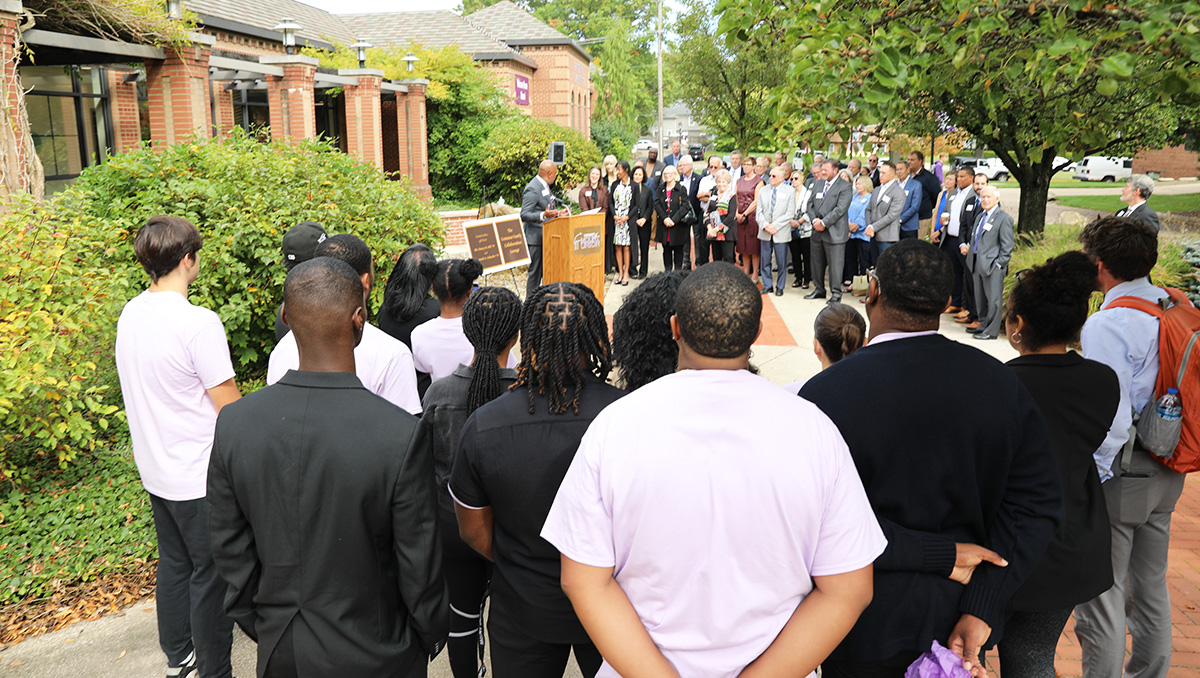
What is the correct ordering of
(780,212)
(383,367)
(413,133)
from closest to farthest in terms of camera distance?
(383,367) → (780,212) → (413,133)

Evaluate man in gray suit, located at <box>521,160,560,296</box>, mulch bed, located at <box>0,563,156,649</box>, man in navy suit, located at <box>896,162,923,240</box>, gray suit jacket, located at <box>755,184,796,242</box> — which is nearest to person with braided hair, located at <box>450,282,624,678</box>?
mulch bed, located at <box>0,563,156,649</box>

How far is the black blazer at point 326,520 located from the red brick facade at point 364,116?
67.9ft

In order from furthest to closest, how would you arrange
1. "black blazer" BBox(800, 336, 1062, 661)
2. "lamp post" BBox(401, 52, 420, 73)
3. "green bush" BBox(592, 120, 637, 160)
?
"green bush" BBox(592, 120, 637, 160)
"lamp post" BBox(401, 52, 420, 73)
"black blazer" BBox(800, 336, 1062, 661)

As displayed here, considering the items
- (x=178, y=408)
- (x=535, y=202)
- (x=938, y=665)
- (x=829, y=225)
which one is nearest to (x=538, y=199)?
(x=535, y=202)

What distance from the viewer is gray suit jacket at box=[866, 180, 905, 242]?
36.8ft

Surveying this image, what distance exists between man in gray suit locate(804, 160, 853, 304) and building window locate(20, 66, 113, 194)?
503 inches

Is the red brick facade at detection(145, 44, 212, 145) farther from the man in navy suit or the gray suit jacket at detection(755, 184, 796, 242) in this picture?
the man in navy suit

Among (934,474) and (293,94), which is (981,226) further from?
(293,94)

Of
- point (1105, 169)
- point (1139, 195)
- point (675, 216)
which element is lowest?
point (675, 216)

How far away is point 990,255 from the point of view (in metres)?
9.64

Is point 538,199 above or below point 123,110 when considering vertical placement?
below

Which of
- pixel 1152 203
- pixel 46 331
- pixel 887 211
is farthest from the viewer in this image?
pixel 1152 203

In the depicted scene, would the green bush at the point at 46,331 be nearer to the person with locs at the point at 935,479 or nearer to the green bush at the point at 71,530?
the green bush at the point at 71,530

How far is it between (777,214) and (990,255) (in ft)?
10.7
